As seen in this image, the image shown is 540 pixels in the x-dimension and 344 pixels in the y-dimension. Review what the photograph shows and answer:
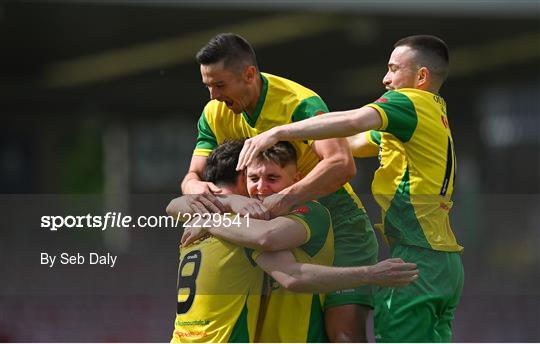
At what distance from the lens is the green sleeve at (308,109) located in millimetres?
3533

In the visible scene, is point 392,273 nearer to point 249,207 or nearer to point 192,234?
point 249,207

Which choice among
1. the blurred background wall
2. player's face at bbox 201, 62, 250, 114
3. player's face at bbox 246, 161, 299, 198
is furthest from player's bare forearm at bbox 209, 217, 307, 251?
the blurred background wall

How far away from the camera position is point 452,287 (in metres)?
3.50

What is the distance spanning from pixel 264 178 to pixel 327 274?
39 cm

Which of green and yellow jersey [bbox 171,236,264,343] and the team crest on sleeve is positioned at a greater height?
the team crest on sleeve

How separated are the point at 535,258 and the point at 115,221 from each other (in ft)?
6.42

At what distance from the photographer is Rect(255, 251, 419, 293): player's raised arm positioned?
3.36 metres

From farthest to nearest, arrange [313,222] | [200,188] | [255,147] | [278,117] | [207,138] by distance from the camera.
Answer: [207,138] < [278,117] < [200,188] < [313,222] < [255,147]

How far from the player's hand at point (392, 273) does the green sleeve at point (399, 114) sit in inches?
16.4

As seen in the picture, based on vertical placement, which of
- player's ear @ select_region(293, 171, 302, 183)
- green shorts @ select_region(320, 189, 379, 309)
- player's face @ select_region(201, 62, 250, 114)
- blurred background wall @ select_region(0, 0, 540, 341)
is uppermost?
blurred background wall @ select_region(0, 0, 540, 341)

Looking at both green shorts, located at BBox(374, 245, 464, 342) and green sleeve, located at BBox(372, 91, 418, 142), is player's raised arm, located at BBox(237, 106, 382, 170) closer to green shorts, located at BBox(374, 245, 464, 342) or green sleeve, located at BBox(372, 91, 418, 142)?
green sleeve, located at BBox(372, 91, 418, 142)

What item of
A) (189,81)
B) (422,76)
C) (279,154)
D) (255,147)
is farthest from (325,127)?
(189,81)

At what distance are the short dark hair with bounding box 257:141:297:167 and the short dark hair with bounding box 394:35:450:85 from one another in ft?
1.81

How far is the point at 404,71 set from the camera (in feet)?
11.7
